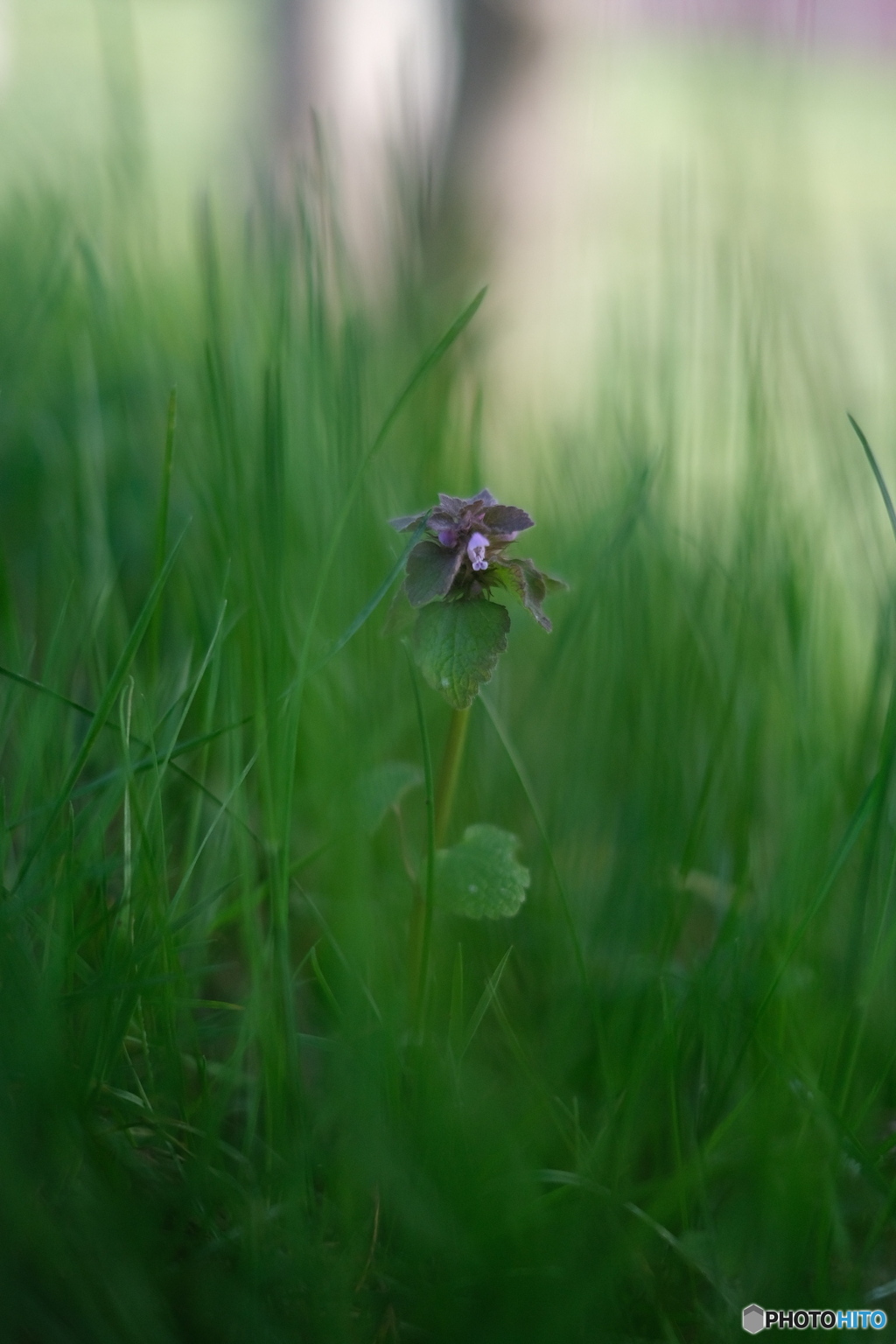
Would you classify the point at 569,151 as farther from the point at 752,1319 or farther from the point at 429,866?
the point at 752,1319

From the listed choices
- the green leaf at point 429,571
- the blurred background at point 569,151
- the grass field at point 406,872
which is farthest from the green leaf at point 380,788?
the blurred background at point 569,151

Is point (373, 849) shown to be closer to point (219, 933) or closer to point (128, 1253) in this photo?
point (219, 933)

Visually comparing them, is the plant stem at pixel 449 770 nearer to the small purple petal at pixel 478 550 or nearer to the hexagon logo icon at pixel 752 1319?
the small purple petal at pixel 478 550

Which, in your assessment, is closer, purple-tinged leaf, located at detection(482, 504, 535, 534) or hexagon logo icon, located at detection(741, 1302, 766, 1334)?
hexagon logo icon, located at detection(741, 1302, 766, 1334)

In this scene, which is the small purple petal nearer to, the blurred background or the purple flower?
the purple flower

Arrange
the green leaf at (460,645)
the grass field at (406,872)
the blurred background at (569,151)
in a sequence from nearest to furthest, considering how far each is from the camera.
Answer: the grass field at (406,872) < the green leaf at (460,645) < the blurred background at (569,151)

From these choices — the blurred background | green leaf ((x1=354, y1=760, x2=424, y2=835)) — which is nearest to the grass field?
green leaf ((x1=354, y1=760, x2=424, y2=835))

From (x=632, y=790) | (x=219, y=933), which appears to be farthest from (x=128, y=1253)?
(x=632, y=790)
